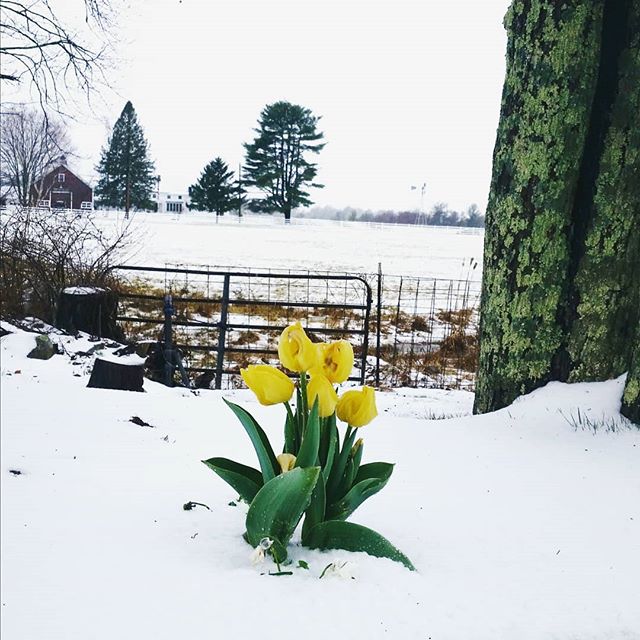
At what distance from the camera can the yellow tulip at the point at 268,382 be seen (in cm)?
154

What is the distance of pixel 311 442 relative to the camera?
153 cm

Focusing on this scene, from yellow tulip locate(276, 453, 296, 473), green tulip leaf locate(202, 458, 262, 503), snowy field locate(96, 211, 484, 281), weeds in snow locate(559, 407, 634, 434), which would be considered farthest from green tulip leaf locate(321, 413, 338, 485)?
snowy field locate(96, 211, 484, 281)

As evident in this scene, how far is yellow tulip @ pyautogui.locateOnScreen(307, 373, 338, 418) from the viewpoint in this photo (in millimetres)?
1555

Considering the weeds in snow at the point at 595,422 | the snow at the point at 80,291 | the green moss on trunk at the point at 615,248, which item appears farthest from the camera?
the snow at the point at 80,291

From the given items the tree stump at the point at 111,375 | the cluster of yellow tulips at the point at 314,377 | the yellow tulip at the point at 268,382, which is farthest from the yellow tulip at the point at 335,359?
A: the tree stump at the point at 111,375

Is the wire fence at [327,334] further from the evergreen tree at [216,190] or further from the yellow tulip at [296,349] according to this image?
the evergreen tree at [216,190]

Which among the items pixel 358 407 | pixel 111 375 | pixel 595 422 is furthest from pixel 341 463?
pixel 111 375

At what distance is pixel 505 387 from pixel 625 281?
827mm

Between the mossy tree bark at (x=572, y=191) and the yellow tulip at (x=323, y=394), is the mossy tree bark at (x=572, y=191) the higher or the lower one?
the higher one

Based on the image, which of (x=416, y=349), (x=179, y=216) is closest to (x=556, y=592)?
(x=416, y=349)

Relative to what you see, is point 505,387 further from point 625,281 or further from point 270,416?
point 270,416

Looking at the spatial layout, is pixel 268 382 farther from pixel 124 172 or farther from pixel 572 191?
pixel 124 172

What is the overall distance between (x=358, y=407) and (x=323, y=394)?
0.11 metres

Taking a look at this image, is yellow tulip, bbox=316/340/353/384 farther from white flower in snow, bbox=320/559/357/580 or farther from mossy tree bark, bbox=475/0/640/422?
mossy tree bark, bbox=475/0/640/422
